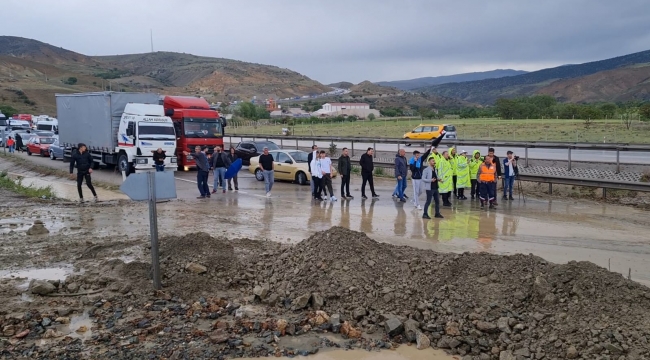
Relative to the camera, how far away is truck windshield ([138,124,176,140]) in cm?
2464

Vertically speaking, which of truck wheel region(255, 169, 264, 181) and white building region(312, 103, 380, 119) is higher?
white building region(312, 103, 380, 119)

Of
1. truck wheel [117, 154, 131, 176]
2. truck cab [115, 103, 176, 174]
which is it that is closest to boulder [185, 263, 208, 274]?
truck cab [115, 103, 176, 174]

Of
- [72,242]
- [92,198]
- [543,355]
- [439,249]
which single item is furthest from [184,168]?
[543,355]

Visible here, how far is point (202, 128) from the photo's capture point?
89.0 ft

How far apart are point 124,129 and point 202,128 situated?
357cm

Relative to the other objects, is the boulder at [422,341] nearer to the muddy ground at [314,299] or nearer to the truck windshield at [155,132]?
the muddy ground at [314,299]

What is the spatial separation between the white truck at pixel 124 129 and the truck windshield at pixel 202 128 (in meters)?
1.21

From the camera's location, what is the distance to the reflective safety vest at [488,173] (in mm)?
16672

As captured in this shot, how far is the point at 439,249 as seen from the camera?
37.3 feet

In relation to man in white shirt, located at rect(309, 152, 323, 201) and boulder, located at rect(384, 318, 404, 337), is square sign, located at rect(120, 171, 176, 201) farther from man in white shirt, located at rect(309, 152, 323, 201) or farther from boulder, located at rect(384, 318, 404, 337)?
man in white shirt, located at rect(309, 152, 323, 201)

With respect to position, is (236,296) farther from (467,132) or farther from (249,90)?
(249,90)

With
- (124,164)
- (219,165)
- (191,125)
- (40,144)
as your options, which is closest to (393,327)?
(219,165)

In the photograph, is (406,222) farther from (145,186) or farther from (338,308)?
(145,186)

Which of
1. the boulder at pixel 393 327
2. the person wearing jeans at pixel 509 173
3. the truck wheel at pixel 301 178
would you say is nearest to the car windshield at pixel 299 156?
the truck wheel at pixel 301 178
